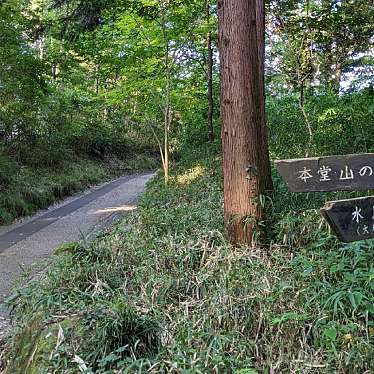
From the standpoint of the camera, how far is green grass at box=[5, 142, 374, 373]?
2764 mm

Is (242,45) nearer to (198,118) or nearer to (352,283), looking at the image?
(352,283)

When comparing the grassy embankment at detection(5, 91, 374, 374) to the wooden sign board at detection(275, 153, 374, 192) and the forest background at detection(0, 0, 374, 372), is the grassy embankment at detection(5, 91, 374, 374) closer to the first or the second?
the forest background at detection(0, 0, 374, 372)

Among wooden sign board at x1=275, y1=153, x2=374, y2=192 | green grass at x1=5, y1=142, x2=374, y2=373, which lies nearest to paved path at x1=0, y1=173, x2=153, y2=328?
green grass at x1=5, y1=142, x2=374, y2=373

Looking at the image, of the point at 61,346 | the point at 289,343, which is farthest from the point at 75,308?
the point at 289,343

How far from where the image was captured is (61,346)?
2928mm

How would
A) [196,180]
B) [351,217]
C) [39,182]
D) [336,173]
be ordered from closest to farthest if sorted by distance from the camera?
[351,217]
[336,173]
[196,180]
[39,182]

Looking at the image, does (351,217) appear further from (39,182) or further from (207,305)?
(39,182)

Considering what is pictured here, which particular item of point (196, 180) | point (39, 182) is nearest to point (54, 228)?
point (196, 180)

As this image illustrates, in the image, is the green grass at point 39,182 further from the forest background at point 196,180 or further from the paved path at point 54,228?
the paved path at point 54,228

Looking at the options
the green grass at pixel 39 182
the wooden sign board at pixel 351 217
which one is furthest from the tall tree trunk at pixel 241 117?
the green grass at pixel 39 182

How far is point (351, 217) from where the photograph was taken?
7.77 feet

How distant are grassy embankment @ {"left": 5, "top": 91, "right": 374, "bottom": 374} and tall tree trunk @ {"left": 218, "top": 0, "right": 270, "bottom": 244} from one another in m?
0.24

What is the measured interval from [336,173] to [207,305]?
1.52 m

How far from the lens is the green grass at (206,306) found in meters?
2.76
